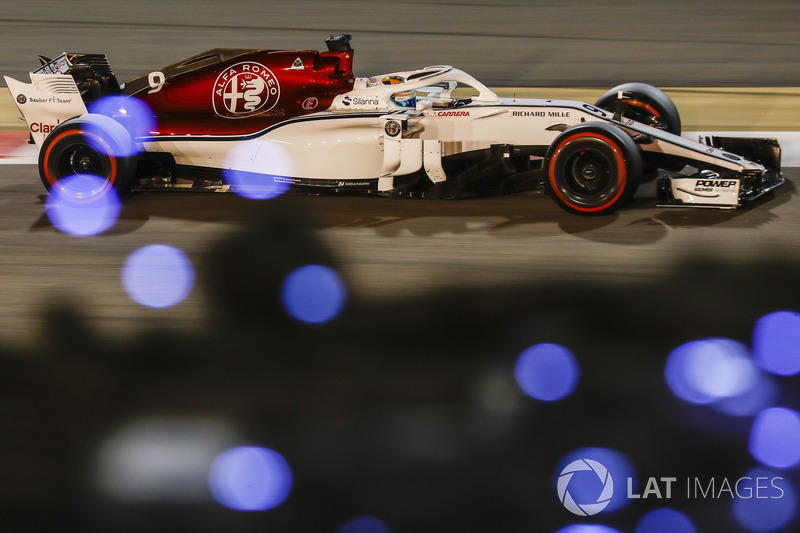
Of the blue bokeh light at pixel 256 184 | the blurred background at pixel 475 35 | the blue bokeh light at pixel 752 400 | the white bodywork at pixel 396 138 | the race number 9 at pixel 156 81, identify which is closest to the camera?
the blue bokeh light at pixel 752 400

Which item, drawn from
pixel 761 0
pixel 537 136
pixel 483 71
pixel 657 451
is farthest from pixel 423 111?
pixel 761 0

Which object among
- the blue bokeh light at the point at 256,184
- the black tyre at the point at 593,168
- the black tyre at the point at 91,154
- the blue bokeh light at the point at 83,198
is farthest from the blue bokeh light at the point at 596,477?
the black tyre at the point at 91,154

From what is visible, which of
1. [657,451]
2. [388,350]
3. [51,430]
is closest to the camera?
[657,451]

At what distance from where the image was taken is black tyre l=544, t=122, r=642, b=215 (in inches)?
230

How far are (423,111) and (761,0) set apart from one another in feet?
41.5

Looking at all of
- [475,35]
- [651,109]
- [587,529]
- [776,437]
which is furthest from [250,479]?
[475,35]

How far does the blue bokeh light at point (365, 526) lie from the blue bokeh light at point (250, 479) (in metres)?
0.30

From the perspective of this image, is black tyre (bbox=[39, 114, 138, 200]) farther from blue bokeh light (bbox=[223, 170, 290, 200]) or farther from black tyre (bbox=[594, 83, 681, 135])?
black tyre (bbox=[594, 83, 681, 135])

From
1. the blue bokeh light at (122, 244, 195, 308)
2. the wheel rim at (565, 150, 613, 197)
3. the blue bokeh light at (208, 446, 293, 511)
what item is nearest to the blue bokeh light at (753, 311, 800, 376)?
the wheel rim at (565, 150, 613, 197)

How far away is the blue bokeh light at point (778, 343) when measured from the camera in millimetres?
4101

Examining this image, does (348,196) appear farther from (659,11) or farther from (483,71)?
(659,11)

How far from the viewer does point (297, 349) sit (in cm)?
443

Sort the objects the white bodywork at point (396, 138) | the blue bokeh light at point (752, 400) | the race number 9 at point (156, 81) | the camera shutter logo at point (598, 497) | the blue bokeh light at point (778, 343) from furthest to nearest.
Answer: the race number 9 at point (156, 81), the white bodywork at point (396, 138), the blue bokeh light at point (778, 343), the blue bokeh light at point (752, 400), the camera shutter logo at point (598, 497)

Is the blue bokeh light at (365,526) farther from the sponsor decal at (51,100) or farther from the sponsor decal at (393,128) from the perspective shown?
the sponsor decal at (51,100)
